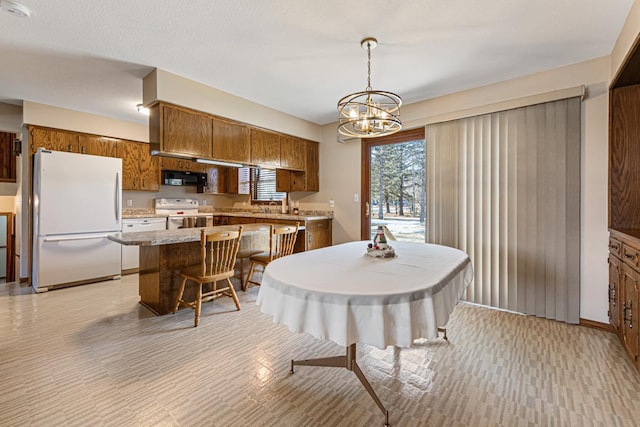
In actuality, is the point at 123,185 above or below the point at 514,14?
below

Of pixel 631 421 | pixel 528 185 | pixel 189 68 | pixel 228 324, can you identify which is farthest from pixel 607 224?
pixel 189 68

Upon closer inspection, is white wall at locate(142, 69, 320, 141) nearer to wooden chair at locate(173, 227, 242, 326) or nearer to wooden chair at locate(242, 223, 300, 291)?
wooden chair at locate(173, 227, 242, 326)

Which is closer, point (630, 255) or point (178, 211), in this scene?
point (630, 255)

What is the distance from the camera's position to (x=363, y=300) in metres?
1.27

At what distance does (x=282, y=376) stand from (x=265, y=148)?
3044 mm

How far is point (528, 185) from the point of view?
2871mm

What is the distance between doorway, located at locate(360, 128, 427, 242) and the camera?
148 inches

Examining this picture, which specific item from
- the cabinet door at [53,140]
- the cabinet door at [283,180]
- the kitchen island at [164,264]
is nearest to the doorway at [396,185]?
the cabinet door at [283,180]

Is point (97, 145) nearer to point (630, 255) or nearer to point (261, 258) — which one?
point (261, 258)

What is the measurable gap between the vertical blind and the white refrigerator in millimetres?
4337

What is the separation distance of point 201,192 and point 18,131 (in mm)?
2664

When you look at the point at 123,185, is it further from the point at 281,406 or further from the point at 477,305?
the point at 477,305

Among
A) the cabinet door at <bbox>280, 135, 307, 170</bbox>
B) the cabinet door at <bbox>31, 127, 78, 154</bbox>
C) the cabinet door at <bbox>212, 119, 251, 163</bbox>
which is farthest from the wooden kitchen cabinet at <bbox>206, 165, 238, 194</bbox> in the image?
Result: the cabinet door at <bbox>212, 119, 251, 163</bbox>

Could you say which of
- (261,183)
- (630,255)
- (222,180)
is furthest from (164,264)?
(630,255)
